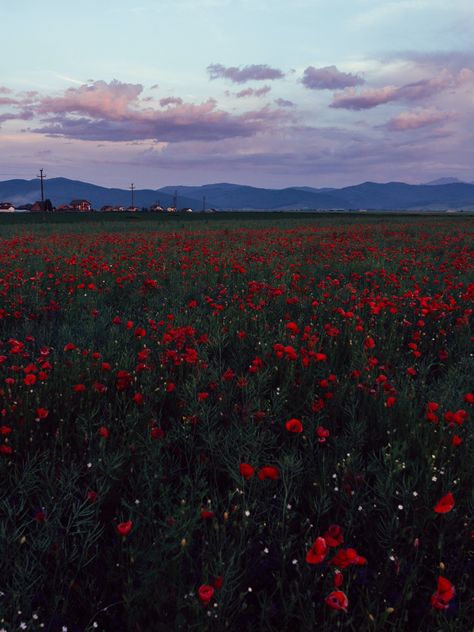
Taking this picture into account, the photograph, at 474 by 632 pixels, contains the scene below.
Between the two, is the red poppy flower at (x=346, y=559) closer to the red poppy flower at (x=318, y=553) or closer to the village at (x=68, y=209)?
the red poppy flower at (x=318, y=553)

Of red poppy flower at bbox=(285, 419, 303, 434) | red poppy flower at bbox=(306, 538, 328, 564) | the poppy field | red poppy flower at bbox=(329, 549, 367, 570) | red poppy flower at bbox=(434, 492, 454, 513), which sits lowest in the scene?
the poppy field

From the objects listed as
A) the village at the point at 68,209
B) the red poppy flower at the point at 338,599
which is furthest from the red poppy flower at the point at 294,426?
the village at the point at 68,209

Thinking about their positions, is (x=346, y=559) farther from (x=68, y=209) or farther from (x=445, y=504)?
(x=68, y=209)

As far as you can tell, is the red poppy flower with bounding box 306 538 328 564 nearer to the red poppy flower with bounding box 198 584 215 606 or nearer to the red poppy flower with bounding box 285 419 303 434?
the red poppy flower with bounding box 198 584 215 606

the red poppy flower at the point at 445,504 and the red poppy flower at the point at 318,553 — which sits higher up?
the red poppy flower at the point at 445,504

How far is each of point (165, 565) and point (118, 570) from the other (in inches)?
11.7

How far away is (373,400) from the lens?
3326mm

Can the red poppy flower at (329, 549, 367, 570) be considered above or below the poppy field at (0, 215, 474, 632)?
above

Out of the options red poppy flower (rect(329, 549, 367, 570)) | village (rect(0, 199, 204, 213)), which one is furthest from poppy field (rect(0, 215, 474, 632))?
village (rect(0, 199, 204, 213))

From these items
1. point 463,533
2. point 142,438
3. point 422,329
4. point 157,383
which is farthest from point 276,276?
point 463,533

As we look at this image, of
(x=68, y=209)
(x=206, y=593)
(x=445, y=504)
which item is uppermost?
(x=68, y=209)

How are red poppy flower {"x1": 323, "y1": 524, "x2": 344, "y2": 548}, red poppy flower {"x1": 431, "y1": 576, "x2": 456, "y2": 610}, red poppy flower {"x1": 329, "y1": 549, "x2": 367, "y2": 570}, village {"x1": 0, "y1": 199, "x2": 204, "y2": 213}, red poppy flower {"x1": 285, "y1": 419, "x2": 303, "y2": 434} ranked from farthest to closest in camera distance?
village {"x1": 0, "y1": 199, "x2": 204, "y2": 213}, red poppy flower {"x1": 285, "y1": 419, "x2": 303, "y2": 434}, red poppy flower {"x1": 323, "y1": 524, "x2": 344, "y2": 548}, red poppy flower {"x1": 329, "y1": 549, "x2": 367, "y2": 570}, red poppy flower {"x1": 431, "y1": 576, "x2": 456, "y2": 610}

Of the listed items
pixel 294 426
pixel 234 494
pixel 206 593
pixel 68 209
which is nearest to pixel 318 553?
pixel 206 593

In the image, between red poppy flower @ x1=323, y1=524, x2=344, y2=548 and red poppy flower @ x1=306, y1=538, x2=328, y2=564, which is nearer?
red poppy flower @ x1=306, y1=538, x2=328, y2=564
